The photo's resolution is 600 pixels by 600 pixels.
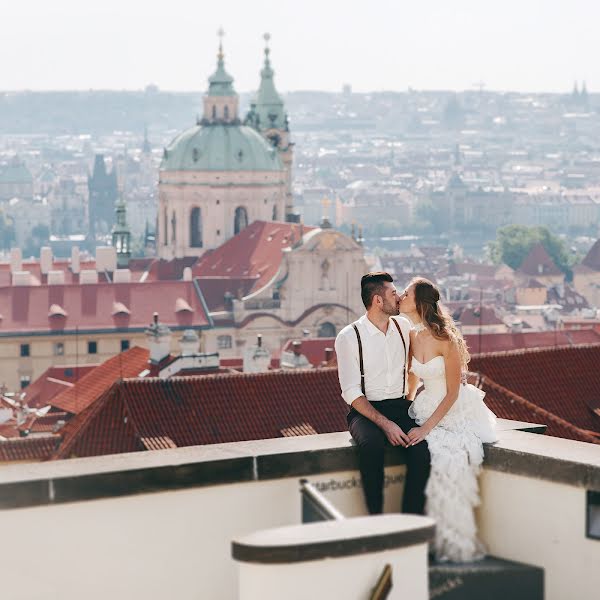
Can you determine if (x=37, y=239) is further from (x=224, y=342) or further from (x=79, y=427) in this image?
(x=79, y=427)

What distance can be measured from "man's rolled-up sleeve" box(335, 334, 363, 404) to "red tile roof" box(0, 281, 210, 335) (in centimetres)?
5378

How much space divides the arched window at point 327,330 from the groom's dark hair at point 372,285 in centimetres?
5730

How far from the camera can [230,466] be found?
21.4 ft

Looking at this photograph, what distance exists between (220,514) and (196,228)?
6936 centimetres

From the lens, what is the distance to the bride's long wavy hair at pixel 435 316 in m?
7.06

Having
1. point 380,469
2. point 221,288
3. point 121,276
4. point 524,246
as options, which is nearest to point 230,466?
point 380,469

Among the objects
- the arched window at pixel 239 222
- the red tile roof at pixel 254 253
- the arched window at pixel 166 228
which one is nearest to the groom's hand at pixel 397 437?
the red tile roof at pixel 254 253

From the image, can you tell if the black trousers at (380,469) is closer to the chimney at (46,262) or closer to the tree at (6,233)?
the chimney at (46,262)

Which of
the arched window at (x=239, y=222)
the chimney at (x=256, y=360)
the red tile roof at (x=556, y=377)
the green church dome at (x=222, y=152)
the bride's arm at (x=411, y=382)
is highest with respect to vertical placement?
the bride's arm at (x=411, y=382)

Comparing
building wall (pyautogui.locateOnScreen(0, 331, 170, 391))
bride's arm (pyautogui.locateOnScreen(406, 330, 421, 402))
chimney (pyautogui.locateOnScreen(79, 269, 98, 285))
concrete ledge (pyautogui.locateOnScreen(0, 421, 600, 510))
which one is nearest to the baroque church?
building wall (pyautogui.locateOnScreen(0, 331, 170, 391))

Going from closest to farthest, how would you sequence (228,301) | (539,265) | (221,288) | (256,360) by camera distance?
1. (256,360)
2. (228,301)
3. (221,288)
4. (539,265)

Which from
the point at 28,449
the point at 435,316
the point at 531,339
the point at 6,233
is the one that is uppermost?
the point at 435,316

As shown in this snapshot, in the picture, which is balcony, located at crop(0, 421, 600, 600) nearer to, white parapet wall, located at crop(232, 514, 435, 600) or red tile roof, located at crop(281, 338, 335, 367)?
white parapet wall, located at crop(232, 514, 435, 600)

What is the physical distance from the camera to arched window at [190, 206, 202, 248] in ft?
248
